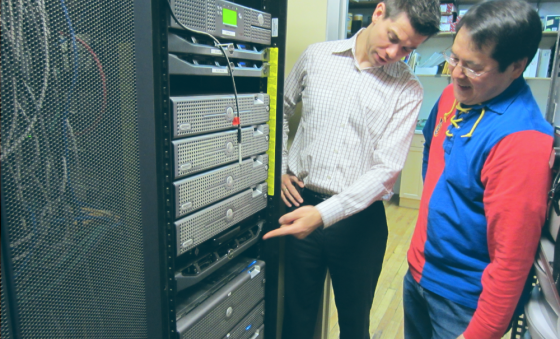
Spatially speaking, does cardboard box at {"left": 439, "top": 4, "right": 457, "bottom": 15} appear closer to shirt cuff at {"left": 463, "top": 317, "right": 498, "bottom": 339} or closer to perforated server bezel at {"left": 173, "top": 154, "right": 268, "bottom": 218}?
perforated server bezel at {"left": 173, "top": 154, "right": 268, "bottom": 218}

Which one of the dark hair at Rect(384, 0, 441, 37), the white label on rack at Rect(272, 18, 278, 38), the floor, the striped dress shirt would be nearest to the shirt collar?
the striped dress shirt

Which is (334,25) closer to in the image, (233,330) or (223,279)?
(223,279)

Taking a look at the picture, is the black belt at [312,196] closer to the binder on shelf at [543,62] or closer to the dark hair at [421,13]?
the dark hair at [421,13]

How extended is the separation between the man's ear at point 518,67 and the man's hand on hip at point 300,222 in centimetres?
59

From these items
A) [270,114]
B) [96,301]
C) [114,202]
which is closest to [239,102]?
[270,114]

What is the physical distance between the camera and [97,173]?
71cm

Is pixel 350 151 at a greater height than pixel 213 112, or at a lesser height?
lesser

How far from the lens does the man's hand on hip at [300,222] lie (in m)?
1.10

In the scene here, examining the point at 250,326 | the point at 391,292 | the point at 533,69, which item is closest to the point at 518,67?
the point at 250,326

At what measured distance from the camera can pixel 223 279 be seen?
1.13 metres

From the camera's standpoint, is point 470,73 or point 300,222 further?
point 300,222

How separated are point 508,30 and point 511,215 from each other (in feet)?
1.22

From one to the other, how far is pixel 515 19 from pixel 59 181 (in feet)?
2.99

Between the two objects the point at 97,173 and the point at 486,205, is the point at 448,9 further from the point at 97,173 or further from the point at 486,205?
the point at 97,173
